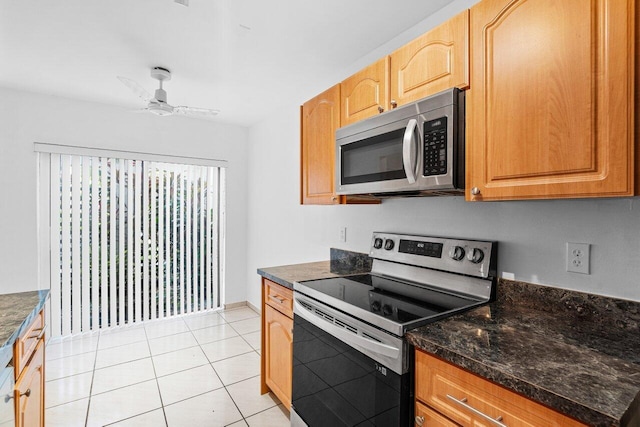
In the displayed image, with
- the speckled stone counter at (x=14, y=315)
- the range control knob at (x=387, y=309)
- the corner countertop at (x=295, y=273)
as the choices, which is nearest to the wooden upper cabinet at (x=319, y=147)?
the corner countertop at (x=295, y=273)

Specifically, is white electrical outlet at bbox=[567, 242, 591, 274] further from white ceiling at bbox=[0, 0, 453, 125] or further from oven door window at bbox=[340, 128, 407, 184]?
white ceiling at bbox=[0, 0, 453, 125]

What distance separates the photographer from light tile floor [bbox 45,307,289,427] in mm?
2068

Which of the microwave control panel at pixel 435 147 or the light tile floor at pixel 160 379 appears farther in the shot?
the light tile floor at pixel 160 379

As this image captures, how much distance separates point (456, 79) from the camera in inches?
53.5

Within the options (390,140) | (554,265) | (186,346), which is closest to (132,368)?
(186,346)

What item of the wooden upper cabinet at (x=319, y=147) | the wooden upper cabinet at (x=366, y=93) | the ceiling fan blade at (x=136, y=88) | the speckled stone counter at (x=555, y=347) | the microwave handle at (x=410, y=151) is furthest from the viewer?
the ceiling fan blade at (x=136, y=88)

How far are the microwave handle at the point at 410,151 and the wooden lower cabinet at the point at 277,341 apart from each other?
102 centimetres

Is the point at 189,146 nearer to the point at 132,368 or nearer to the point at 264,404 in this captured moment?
the point at 132,368

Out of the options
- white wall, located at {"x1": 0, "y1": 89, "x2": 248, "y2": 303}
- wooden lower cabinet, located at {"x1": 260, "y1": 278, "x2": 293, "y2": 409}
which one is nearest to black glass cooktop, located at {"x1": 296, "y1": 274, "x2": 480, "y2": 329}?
wooden lower cabinet, located at {"x1": 260, "y1": 278, "x2": 293, "y2": 409}

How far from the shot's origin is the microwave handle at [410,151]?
1.44 meters

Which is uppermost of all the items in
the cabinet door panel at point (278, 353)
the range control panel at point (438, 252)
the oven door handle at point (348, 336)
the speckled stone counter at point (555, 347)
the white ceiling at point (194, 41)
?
the white ceiling at point (194, 41)

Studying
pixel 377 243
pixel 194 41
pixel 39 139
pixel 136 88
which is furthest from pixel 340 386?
pixel 39 139

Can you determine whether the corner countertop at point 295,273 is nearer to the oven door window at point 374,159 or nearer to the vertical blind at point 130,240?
the oven door window at point 374,159

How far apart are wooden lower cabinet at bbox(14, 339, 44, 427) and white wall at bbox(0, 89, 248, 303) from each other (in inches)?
78.9
